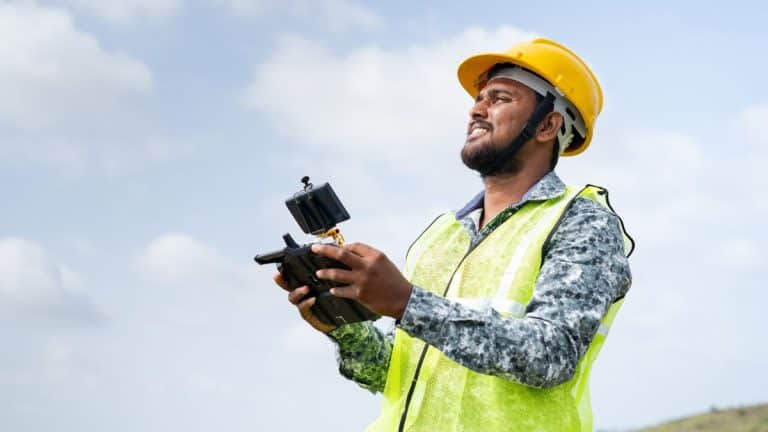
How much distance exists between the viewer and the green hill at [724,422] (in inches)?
1217

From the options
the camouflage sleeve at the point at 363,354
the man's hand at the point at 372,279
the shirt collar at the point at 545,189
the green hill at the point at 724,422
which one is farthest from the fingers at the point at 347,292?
the green hill at the point at 724,422

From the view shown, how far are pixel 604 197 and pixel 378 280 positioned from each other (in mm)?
1579

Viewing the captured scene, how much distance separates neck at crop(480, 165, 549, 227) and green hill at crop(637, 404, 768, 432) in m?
27.9

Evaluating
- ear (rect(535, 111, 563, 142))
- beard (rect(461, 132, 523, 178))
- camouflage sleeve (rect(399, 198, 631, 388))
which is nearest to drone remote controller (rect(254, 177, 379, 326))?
camouflage sleeve (rect(399, 198, 631, 388))

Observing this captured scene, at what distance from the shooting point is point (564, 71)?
5.41 meters

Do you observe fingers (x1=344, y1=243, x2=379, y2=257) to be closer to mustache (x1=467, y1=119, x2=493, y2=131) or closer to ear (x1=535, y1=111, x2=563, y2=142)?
mustache (x1=467, y1=119, x2=493, y2=131)

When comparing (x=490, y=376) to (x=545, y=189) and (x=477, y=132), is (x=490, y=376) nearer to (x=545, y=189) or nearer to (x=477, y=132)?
(x=545, y=189)

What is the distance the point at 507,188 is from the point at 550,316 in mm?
1195

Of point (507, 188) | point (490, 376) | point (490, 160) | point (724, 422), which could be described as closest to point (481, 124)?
point (490, 160)

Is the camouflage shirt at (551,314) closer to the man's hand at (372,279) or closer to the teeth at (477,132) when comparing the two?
the man's hand at (372,279)

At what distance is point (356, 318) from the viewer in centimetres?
449

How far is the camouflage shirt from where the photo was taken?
156 inches

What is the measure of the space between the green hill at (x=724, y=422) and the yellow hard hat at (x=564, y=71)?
2747cm

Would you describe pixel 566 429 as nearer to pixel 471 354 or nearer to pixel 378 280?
pixel 471 354
